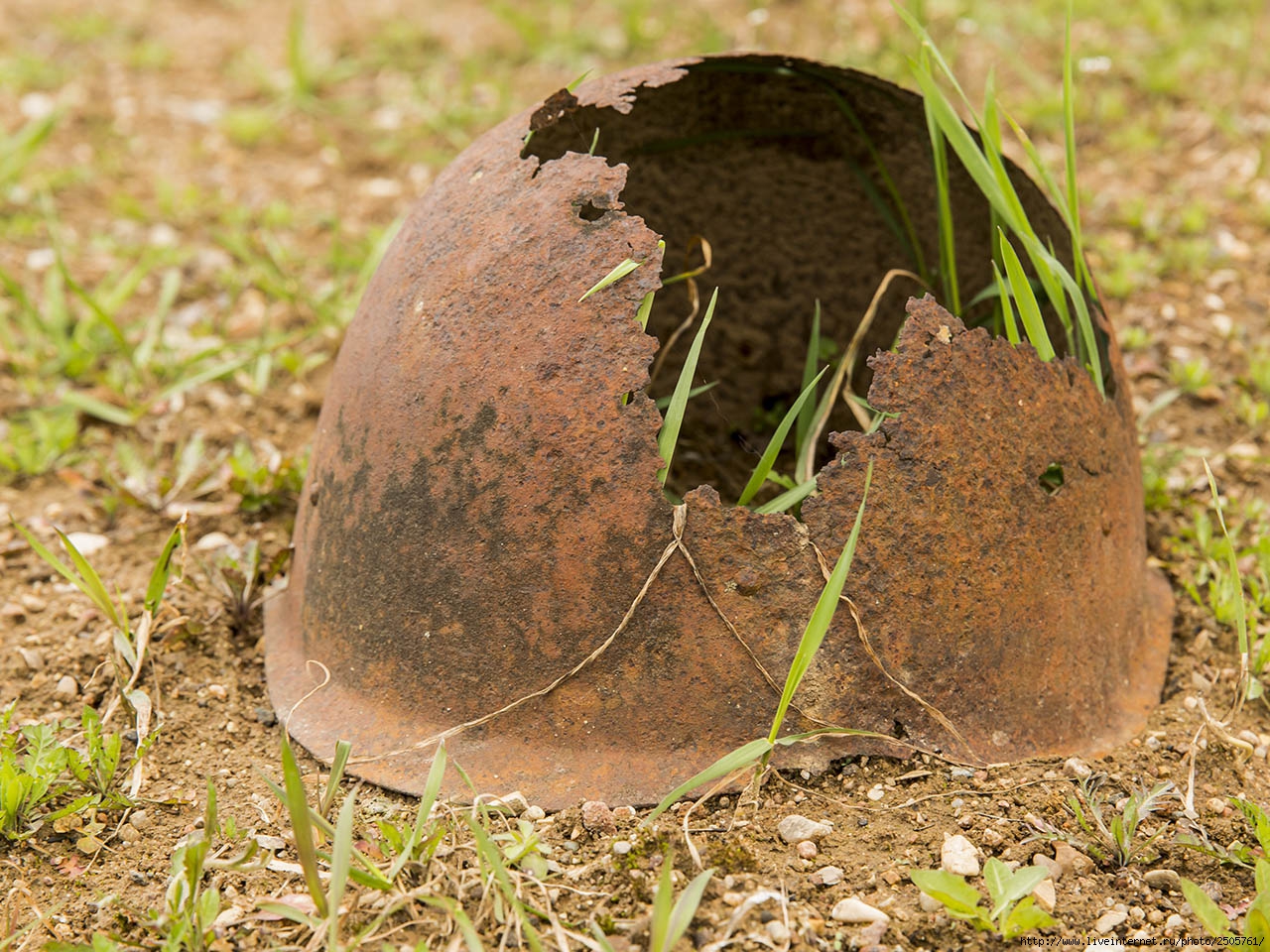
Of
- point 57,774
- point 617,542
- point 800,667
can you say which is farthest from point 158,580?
point 800,667

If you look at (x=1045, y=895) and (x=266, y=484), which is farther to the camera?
(x=266, y=484)

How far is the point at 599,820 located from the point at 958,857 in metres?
0.52

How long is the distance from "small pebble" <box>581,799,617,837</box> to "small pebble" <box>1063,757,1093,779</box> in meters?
0.72

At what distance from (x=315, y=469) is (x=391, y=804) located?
23.4 inches

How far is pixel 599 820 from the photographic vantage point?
5.77 ft

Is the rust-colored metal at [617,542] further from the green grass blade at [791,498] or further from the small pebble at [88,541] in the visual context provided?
the small pebble at [88,541]

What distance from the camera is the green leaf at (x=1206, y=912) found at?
161 centimetres

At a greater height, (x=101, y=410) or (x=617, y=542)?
(x=617, y=542)

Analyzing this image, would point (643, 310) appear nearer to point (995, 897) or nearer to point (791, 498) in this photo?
point (791, 498)

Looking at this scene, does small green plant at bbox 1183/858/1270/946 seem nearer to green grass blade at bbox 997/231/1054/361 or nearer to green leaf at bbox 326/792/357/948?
green grass blade at bbox 997/231/1054/361

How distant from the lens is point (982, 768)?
1.85 metres

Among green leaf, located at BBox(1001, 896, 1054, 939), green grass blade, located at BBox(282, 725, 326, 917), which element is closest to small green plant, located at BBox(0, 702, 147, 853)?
green grass blade, located at BBox(282, 725, 326, 917)

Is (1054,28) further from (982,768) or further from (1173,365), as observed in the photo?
(982,768)

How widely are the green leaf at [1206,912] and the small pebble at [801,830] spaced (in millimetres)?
482
